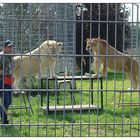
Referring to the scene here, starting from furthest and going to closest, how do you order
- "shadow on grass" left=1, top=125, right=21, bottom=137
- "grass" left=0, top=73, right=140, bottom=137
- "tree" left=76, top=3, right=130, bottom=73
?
1. "shadow on grass" left=1, top=125, right=21, bottom=137
2. "grass" left=0, top=73, right=140, bottom=137
3. "tree" left=76, top=3, right=130, bottom=73

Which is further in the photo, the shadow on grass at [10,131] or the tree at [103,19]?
the shadow on grass at [10,131]

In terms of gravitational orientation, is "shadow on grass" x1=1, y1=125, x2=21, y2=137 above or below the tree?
below

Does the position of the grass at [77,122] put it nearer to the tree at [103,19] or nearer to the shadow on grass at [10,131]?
the shadow on grass at [10,131]

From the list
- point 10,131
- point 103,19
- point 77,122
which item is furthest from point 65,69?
point 103,19

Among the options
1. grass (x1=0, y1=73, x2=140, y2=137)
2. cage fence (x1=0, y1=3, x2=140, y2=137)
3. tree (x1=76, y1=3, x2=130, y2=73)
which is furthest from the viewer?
grass (x1=0, y1=73, x2=140, y2=137)

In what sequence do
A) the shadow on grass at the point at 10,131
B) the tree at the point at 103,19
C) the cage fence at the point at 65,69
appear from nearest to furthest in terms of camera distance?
the tree at the point at 103,19
the cage fence at the point at 65,69
the shadow on grass at the point at 10,131

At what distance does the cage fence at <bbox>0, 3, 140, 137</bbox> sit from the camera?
6398 millimetres

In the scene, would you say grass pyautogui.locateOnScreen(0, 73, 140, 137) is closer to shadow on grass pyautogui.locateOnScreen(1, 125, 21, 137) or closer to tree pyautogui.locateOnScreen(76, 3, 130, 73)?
shadow on grass pyautogui.locateOnScreen(1, 125, 21, 137)

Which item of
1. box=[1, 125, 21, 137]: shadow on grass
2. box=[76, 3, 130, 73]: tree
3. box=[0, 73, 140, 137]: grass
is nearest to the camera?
box=[76, 3, 130, 73]: tree

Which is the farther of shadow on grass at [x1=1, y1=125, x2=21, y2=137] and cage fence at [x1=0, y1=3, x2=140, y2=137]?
shadow on grass at [x1=1, y1=125, x2=21, y2=137]

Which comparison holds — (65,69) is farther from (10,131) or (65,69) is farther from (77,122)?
(10,131)

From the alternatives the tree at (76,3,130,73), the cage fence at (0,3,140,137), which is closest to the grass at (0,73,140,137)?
the cage fence at (0,3,140,137)

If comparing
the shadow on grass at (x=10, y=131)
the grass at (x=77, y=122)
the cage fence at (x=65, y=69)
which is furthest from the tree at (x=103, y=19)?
the shadow on grass at (x=10, y=131)

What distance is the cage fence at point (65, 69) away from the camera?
640 centimetres
